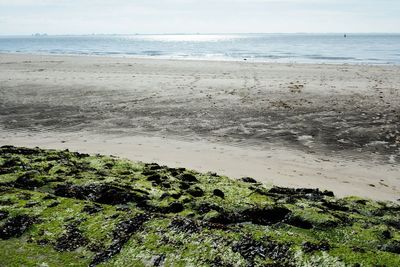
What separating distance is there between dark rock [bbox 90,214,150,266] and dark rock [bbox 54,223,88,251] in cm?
28

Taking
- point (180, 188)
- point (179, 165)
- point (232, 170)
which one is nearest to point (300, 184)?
point (232, 170)

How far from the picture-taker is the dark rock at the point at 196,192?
544 centimetres

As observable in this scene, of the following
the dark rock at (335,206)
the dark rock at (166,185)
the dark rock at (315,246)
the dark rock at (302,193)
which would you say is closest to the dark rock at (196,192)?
the dark rock at (166,185)

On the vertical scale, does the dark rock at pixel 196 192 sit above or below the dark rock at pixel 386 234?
below

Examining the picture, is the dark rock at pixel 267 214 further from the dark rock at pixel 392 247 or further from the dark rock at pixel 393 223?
the dark rock at pixel 393 223

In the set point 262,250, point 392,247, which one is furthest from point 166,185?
point 392,247

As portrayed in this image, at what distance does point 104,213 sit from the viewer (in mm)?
4172

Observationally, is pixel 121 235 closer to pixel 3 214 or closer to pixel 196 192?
pixel 3 214

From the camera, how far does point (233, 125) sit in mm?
14719

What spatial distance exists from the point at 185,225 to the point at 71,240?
1.14m

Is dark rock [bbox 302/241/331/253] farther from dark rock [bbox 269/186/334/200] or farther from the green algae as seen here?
dark rock [bbox 269/186/334/200]

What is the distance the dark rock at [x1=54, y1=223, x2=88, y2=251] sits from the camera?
3641mm

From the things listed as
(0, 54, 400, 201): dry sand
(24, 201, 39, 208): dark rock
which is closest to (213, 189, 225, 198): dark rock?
(24, 201, 39, 208): dark rock

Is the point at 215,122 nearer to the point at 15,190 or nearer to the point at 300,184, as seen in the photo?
the point at 300,184
